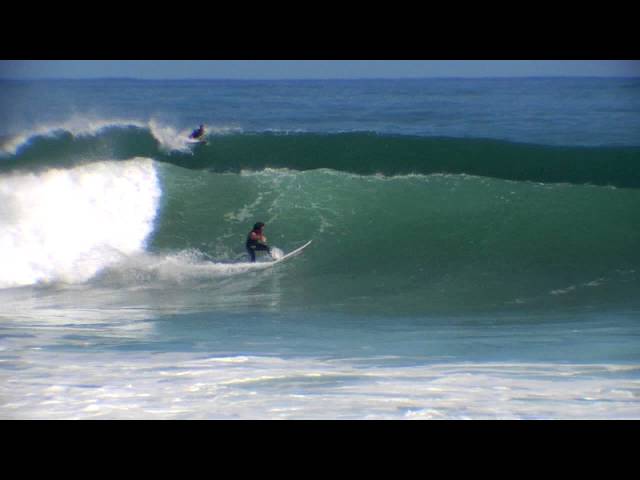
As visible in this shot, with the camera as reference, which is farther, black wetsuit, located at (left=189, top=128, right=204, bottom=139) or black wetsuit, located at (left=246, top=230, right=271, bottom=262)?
black wetsuit, located at (left=189, top=128, right=204, bottom=139)

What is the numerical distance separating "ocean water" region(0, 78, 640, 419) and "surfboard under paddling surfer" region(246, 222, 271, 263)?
0.30 m

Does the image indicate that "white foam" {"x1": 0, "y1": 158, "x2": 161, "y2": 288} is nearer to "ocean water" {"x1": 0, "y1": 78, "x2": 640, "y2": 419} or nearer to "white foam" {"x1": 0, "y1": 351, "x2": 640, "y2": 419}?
"ocean water" {"x1": 0, "y1": 78, "x2": 640, "y2": 419}

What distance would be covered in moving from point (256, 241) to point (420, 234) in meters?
2.54

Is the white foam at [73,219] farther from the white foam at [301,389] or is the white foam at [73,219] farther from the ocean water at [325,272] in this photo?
the white foam at [301,389]

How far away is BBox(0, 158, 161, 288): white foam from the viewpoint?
452 inches

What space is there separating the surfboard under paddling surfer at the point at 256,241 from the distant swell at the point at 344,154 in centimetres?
340

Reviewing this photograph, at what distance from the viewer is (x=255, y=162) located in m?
15.0

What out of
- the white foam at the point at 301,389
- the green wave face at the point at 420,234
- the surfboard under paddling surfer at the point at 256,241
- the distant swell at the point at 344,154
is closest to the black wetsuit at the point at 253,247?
the surfboard under paddling surfer at the point at 256,241

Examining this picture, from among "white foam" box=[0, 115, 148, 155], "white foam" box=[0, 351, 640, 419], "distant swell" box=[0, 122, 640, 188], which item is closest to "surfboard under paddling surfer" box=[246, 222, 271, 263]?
"distant swell" box=[0, 122, 640, 188]

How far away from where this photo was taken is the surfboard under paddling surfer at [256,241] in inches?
452

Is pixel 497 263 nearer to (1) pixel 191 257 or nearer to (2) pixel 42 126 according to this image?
(1) pixel 191 257

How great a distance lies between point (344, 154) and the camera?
15336 mm

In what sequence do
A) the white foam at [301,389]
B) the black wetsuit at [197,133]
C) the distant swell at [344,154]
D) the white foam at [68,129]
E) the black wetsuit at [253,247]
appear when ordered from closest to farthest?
the white foam at [301,389]
the black wetsuit at [253,247]
the white foam at [68,129]
the distant swell at [344,154]
the black wetsuit at [197,133]
